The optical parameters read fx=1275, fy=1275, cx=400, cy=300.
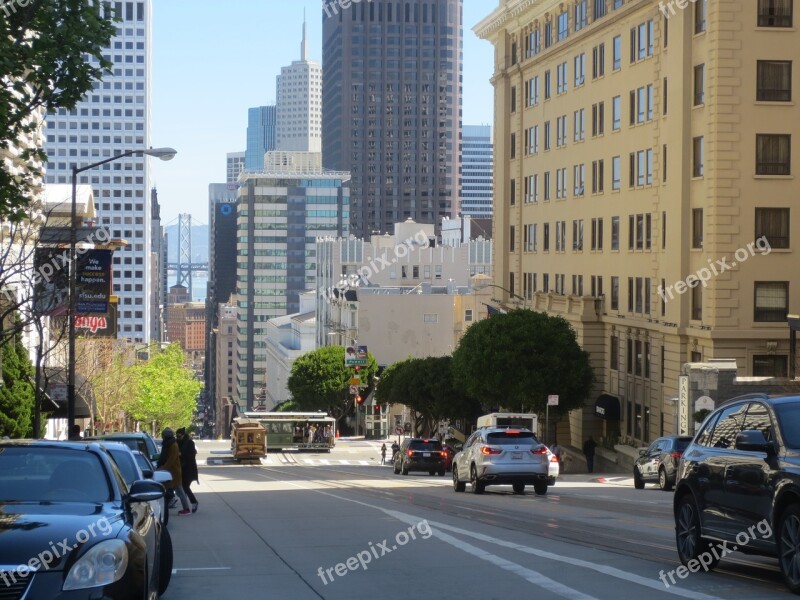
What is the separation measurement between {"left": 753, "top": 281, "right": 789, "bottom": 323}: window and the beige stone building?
0.04 meters

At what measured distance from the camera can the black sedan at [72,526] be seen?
7.96m

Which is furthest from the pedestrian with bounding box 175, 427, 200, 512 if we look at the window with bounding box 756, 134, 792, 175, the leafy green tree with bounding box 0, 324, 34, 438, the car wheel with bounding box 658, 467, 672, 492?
the window with bounding box 756, 134, 792, 175

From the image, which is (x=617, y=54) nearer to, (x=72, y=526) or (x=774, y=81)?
(x=774, y=81)

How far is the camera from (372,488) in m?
34.1

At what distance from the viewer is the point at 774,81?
51.8 meters

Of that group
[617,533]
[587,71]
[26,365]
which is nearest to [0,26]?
[617,533]

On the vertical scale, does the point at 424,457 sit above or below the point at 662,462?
below

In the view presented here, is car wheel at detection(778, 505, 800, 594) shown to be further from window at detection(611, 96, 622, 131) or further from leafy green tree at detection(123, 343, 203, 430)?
leafy green tree at detection(123, 343, 203, 430)

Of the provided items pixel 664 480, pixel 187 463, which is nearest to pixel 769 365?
pixel 664 480

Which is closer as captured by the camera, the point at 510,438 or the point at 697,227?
the point at 510,438

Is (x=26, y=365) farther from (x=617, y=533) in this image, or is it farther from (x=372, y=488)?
(x=617, y=533)

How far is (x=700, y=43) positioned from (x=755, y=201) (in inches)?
278

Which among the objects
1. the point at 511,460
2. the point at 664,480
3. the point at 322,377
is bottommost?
the point at 322,377

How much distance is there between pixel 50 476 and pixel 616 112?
187ft
